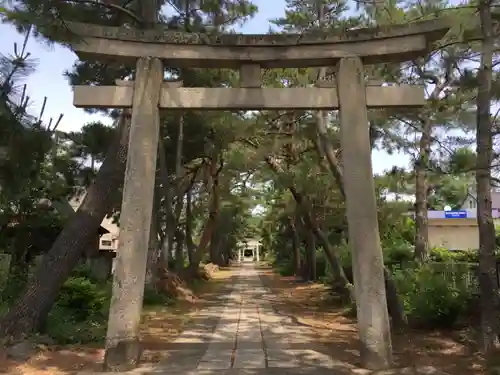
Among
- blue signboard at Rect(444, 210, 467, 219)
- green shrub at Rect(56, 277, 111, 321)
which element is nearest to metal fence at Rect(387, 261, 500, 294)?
green shrub at Rect(56, 277, 111, 321)

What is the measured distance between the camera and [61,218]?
16703mm

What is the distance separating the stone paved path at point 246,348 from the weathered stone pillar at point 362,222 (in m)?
0.55

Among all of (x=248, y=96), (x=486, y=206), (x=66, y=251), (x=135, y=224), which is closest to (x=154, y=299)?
(x=66, y=251)

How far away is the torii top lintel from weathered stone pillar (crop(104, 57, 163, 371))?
30 cm

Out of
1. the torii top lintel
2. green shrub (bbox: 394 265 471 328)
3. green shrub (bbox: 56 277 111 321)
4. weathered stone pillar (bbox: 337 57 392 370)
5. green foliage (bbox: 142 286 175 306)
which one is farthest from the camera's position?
green foliage (bbox: 142 286 175 306)

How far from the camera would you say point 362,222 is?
23.3ft

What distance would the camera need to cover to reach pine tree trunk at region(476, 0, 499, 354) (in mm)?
6910

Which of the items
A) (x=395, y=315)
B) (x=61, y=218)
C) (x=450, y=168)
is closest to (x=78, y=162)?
(x=61, y=218)

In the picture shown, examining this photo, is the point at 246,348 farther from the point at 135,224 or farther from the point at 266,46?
the point at 266,46

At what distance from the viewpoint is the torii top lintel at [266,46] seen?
23.9 feet

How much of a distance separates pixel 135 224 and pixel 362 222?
3176 mm

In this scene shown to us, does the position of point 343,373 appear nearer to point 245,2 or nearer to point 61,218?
point 245,2

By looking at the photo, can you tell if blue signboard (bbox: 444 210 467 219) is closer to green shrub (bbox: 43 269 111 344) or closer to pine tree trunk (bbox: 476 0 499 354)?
green shrub (bbox: 43 269 111 344)

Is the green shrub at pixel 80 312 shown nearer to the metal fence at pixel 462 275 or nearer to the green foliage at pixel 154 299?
the green foliage at pixel 154 299
